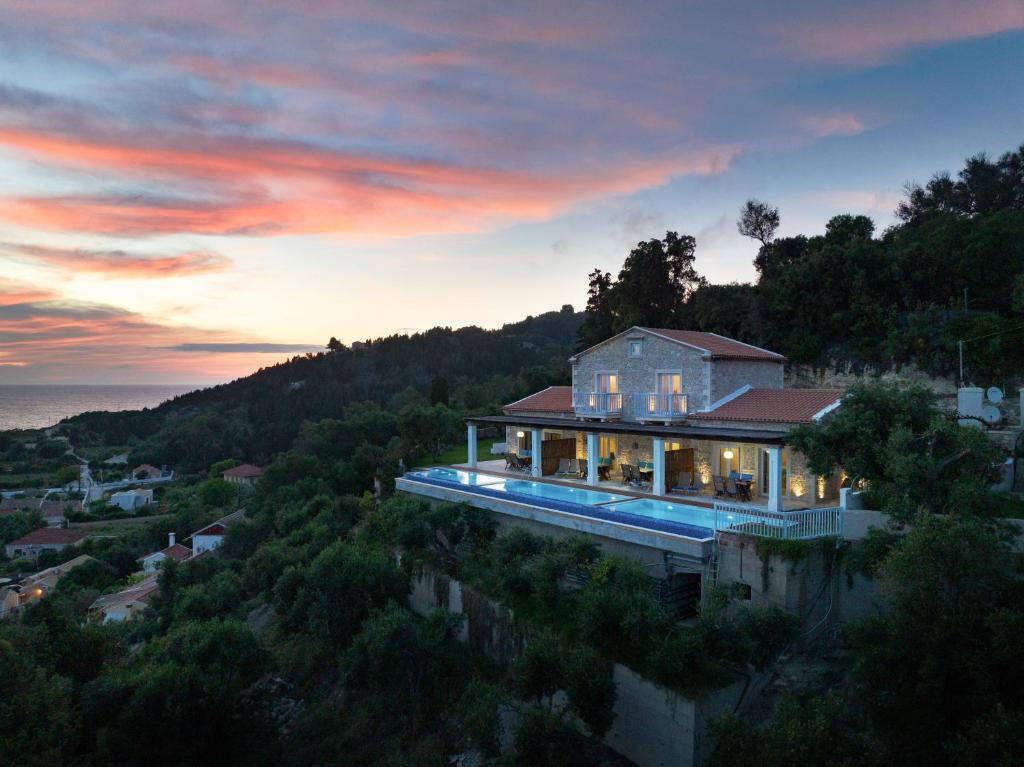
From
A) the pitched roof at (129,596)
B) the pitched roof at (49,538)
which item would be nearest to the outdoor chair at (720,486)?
the pitched roof at (129,596)

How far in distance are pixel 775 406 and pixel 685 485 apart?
3.81m

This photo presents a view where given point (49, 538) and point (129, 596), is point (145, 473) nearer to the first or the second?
point (49, 538)

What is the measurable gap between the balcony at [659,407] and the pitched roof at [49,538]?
55.9 m

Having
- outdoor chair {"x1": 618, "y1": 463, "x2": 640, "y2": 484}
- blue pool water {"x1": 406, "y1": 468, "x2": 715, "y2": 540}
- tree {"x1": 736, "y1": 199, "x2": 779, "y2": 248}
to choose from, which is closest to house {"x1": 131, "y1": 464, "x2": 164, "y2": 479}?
blue pool water {"x1": 406, "y1": 468, "x2": 715, "y2": 540}

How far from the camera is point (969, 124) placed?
89.8ft

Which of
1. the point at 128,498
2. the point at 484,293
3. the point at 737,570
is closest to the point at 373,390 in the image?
the point at 128,498

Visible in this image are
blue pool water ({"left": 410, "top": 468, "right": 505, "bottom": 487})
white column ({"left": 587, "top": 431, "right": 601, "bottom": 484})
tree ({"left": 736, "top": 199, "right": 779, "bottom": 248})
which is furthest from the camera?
tree ({"left": 736, "top": 199, "right": 779, "bottom": 248})

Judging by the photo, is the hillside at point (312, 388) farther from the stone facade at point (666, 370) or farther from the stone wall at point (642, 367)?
the stone facade at point (666, 370)

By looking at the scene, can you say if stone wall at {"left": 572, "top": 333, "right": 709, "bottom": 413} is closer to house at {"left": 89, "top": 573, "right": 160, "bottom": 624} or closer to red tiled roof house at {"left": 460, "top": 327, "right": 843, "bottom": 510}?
red tiled roof house at {"left": 460, "top": 327, "right": 843, "bottom": 510}

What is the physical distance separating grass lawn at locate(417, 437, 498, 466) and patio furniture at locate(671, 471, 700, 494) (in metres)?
13.8

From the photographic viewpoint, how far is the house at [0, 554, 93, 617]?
1510 inches

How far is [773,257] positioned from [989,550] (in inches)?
1210

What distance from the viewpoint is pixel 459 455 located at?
35094mm

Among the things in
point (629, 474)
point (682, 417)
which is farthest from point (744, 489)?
point (629, 474)
